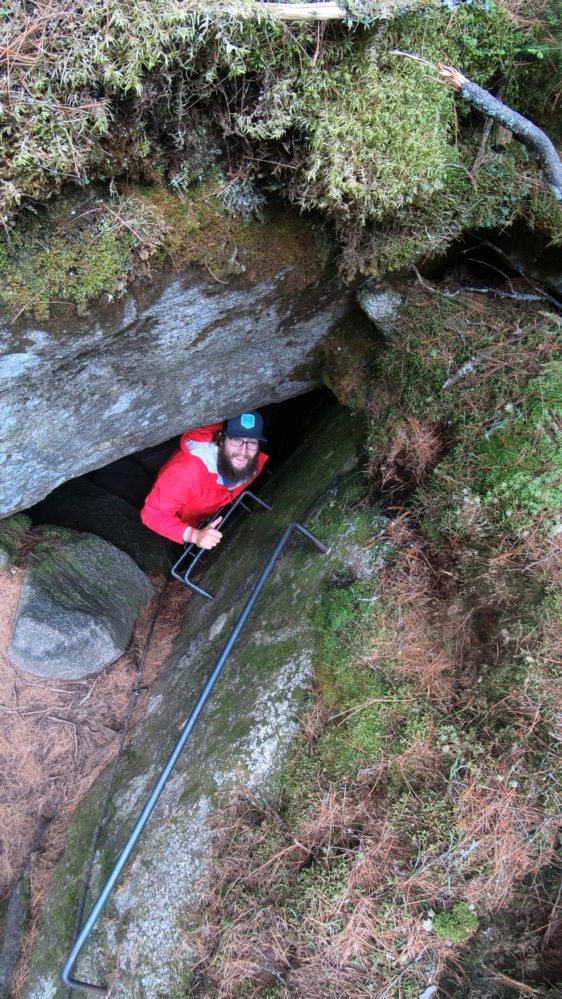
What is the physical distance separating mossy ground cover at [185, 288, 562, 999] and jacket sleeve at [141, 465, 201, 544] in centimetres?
196

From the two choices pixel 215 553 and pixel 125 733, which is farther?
pixel 215 553

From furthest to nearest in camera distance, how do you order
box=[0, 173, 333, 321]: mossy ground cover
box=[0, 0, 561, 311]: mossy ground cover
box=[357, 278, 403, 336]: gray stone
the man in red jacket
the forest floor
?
the man in red jacket, the forest floor, box=[357, 278, 403, 336]: gray stone, box=[0, 173, 333, 321]: mossy ground cover, box=[0, 0, 561, 311]: mossy ground cover

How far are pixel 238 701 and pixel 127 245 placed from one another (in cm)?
249

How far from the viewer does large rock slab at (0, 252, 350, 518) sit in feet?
8.42

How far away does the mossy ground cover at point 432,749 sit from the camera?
233 cm

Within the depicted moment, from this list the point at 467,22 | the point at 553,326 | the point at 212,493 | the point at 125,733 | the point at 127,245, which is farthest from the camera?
the point at 212,493

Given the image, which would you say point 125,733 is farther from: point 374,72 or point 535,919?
point 374,72

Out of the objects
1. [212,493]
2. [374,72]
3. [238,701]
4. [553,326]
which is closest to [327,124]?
[374,72]

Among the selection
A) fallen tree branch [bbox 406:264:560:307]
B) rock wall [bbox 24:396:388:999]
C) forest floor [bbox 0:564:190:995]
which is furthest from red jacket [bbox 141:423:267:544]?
fallen tree branch [bbox 406:264:560:307]

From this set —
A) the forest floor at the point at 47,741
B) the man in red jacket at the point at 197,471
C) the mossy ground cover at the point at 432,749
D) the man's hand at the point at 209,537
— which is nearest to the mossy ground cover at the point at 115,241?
the mossy ground cover at the point at 432,749

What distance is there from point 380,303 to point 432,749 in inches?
96.3

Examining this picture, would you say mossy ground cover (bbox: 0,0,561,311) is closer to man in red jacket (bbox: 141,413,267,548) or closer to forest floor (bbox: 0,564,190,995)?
man in red jacket (bbox: 141,413,267,548)

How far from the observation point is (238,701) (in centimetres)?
309

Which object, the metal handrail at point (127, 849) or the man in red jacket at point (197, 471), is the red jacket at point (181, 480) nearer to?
the man in red jacket at point (197, 471)
